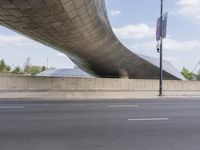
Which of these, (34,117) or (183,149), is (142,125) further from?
(34,117)

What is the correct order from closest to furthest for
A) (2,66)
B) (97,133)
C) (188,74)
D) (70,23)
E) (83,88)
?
1. (97,133)
2. (70,23)
3. (83,88)
4. (188,74)
5. (2,66)

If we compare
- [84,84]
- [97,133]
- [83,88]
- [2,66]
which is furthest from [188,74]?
[97,133]

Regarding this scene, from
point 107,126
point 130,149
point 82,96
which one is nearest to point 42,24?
point 82,96

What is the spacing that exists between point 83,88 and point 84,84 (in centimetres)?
44

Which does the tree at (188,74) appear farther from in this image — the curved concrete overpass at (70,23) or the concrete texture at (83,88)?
the concrete texture at (83,88)

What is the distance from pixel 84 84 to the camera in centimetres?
2462

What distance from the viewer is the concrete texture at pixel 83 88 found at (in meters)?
21.8

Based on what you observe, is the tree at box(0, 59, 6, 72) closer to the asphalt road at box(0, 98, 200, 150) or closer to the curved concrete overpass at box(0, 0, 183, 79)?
the curved concrete overpass at box(0, 0, 183, 79)

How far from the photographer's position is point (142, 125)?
367 inches

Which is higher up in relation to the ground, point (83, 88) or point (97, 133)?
point (83, 88)

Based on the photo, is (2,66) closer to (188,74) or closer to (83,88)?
(188,74)

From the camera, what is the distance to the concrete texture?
21.8 meters

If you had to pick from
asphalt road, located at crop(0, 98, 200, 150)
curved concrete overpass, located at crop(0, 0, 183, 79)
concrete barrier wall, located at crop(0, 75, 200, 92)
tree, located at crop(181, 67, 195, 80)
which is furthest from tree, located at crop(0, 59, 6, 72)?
asphalt road, located at crop(0, 98, 200, 150)

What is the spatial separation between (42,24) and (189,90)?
15.4 metres
